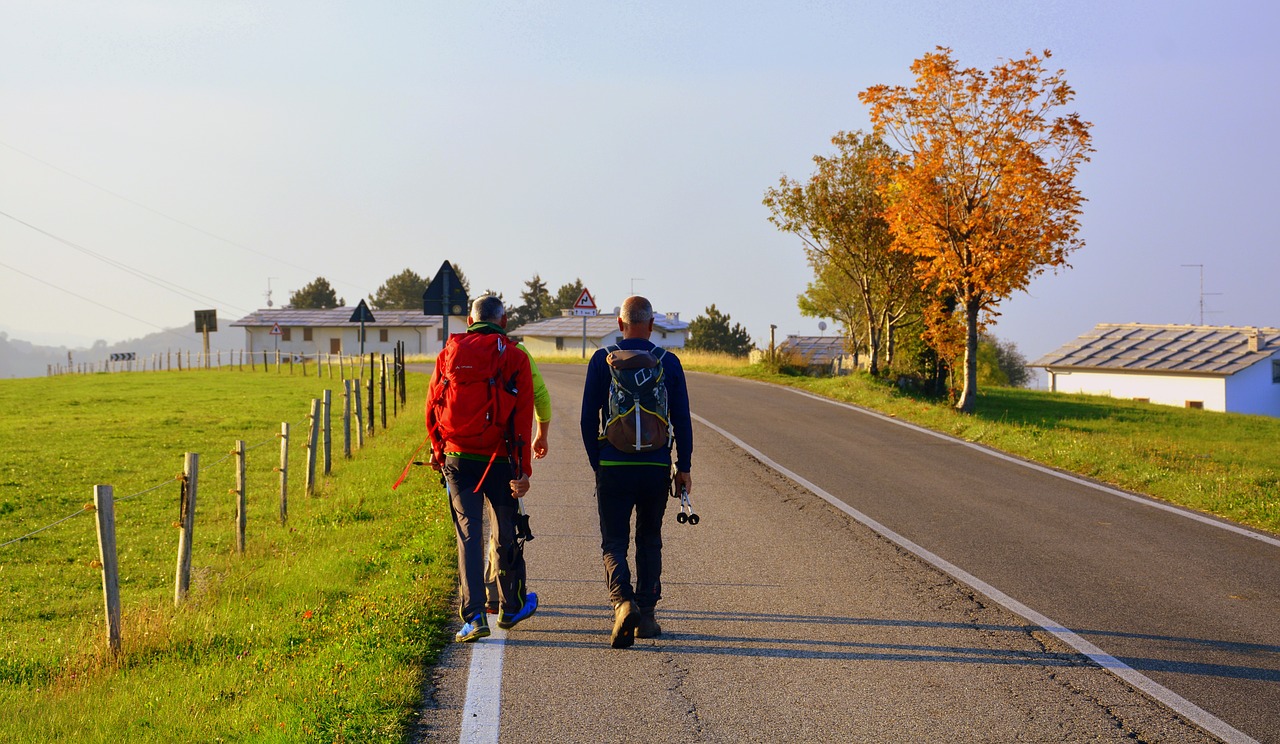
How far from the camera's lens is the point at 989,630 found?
21.2 ft

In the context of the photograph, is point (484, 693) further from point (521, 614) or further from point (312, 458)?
point (312, 458)

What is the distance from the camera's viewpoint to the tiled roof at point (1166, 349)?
65.9 m

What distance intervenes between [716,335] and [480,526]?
9266 cm

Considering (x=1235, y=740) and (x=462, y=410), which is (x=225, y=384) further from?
(x=1235, y=740)

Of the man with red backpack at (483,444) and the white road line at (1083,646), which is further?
the man with red backpack at (483,444)

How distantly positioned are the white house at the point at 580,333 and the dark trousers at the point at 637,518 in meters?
76.5

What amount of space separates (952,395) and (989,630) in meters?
25.6

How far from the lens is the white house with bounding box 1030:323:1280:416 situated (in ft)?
212

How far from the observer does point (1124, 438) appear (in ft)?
70.0

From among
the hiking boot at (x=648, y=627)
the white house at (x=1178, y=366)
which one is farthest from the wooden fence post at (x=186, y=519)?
the white house at (x=1178, y=366)

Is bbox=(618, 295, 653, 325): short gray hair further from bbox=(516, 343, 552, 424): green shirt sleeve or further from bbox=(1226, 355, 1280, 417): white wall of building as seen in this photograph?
bbox=(1226, 355, 1280, 417): white wall of building

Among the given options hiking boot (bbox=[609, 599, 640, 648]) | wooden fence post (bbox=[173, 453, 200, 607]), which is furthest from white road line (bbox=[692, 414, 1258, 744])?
wooden fence post (bbox=[173, 453, 200, 607])

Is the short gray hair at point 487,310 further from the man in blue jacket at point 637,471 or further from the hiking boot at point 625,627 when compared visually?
the hiking boot at point 625,627

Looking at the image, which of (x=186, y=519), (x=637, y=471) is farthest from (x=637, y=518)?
(x=186, y=519)
